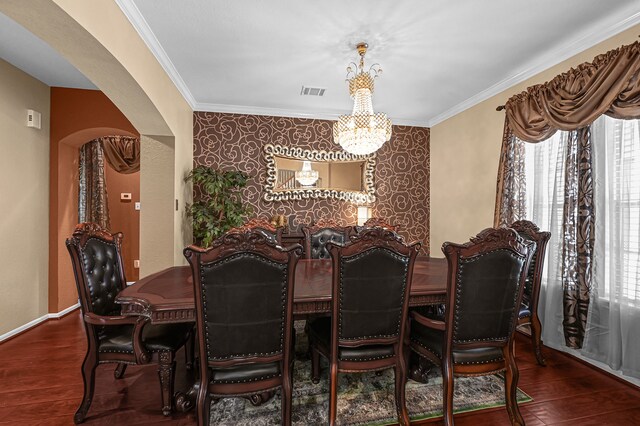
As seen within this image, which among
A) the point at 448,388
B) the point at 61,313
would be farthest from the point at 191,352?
the point at 61,313

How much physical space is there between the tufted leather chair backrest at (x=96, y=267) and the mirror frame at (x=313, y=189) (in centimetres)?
238

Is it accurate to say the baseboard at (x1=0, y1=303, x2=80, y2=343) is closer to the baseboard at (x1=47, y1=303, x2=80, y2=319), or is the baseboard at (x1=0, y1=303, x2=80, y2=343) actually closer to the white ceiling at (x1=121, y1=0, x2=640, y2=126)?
the baseboard at (x1=47, y1=303, x2=80, y2=319)

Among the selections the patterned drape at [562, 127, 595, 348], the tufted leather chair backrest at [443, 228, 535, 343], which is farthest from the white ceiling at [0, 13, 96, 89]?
the patterned drape at [562, 127, 595, 348]

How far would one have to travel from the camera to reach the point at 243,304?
1390mm

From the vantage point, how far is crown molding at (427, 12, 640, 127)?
233cm

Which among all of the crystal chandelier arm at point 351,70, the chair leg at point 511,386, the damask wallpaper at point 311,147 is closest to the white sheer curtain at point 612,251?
the chair leg at point 511,386

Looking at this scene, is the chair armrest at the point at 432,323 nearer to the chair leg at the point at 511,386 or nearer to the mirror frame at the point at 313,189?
the chair leg at the point at 511,386

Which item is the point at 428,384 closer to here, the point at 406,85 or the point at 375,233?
the point at 375,233

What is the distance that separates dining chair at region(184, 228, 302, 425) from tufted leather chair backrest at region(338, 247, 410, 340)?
1.01ft

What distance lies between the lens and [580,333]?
2.51 meters

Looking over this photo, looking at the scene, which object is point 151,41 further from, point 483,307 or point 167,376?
point 483,307

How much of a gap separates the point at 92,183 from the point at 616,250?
6031 mm

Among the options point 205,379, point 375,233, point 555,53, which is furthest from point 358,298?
point 555,53

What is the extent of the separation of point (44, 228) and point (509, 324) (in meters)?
4.75
